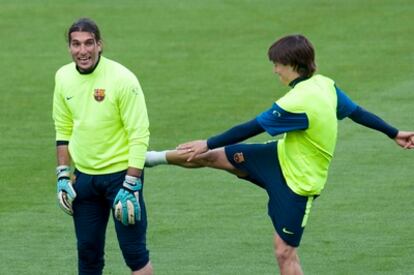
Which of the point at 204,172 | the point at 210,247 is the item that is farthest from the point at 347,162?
the point at 210,247

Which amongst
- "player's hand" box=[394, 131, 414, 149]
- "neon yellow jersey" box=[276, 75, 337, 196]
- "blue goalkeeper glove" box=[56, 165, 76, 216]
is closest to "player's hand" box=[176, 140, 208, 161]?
"neon yellow jersey" box=[276, 75, 337, 196]

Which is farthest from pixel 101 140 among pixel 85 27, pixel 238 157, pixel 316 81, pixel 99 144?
pixel 316 81

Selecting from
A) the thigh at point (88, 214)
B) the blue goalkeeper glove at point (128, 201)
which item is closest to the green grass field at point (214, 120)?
the thigh at point (88, 214)

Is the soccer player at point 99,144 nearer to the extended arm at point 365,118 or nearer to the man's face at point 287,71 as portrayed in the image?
the man's face at point 287,71

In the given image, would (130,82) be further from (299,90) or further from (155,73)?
(155,73)

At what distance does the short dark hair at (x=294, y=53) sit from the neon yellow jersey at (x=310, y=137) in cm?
14

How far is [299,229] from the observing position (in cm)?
943

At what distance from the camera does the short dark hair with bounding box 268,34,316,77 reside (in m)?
9.14

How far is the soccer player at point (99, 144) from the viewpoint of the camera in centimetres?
898

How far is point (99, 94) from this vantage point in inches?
354

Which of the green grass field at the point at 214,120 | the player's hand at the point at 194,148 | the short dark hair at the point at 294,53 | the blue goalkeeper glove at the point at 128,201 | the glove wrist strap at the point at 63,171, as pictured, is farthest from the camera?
the green grass field at the point at 214,120

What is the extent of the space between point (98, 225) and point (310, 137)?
1.65 metres

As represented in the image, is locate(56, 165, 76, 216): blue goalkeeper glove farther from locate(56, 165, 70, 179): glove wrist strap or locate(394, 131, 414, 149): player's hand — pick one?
locate(394, 131, 414, 149): player's hand

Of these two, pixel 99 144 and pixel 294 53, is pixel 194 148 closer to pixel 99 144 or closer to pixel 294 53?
pixel 99 144
